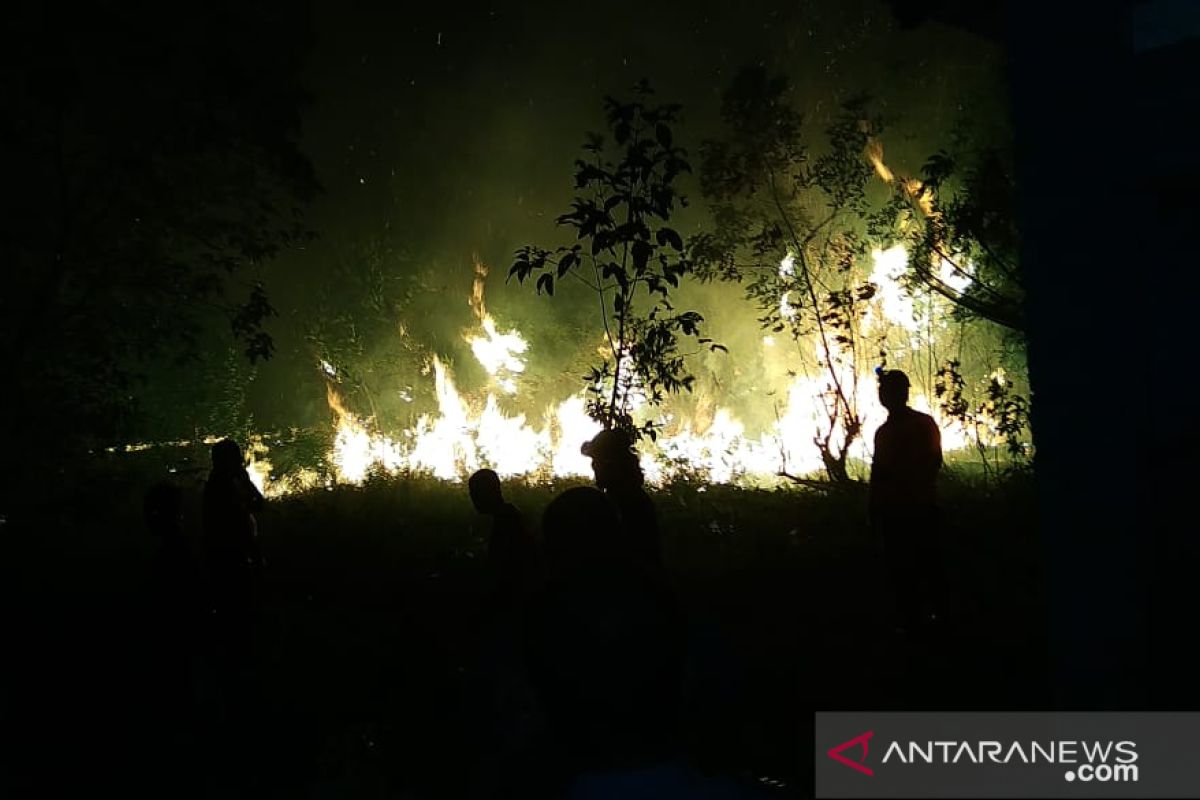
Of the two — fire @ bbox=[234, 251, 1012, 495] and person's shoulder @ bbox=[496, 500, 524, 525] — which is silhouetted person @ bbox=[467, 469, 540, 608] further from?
fire @ bbox=[234, 251, 1012, 495]

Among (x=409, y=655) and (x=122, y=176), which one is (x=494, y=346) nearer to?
(x=122, y=176)

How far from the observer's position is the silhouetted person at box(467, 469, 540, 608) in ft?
15.5

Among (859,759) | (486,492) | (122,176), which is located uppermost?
(122,176)

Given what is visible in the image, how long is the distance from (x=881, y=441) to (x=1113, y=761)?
2.57m

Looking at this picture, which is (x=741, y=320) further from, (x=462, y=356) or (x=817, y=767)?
(x=817, y=767)

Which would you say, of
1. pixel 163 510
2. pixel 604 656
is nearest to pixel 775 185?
pixel 163 510

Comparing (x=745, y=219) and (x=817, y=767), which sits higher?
(x=745, y=219)

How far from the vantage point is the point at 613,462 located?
16.2ft

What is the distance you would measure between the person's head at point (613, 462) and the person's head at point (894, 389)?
6.50ft

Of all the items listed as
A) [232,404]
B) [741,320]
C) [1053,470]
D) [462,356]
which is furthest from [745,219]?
[232,404]

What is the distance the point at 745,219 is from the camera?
14086mm

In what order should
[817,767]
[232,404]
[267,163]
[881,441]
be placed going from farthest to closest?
[232,404] → [267,163] → [881,441] → [817,767]

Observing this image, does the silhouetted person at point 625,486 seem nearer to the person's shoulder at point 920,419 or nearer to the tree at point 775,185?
the person's shoulder at point 920,419

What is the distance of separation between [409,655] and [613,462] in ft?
10.5
